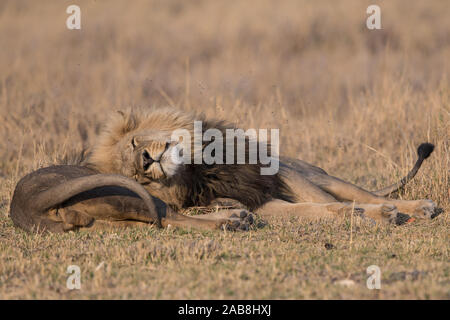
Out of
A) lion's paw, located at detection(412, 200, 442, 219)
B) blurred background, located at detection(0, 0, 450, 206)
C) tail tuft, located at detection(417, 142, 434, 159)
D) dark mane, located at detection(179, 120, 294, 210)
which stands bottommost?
lion's paw, located at detection(412, 200, 442, 219)

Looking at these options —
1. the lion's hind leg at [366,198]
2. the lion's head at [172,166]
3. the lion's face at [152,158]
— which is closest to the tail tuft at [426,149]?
the lion's hind leg at [366,198]

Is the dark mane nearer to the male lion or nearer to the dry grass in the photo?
the male lion

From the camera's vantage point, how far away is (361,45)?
46.0ft

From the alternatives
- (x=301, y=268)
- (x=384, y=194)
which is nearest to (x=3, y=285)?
(x=301, y=268)

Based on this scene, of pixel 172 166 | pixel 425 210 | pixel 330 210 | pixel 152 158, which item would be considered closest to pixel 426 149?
pixel 425 210

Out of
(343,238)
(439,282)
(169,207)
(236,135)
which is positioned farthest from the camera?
(236,135)

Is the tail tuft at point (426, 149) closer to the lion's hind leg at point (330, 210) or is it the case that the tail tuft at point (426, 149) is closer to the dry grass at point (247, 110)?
the dry grass at point (247, 110)

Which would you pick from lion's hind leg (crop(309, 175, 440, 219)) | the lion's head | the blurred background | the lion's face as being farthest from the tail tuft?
the lion's face

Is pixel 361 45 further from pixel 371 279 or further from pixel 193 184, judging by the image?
pixel 371 279

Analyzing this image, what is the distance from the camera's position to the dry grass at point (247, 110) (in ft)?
11.1

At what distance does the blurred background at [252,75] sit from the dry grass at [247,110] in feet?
0.12

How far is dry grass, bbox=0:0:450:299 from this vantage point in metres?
3.37

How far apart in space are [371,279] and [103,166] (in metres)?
2.35

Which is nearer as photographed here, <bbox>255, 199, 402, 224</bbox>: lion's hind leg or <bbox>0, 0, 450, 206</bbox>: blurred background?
<bbox>255, 199, 402, 224</bbox>: lion's hind leg
